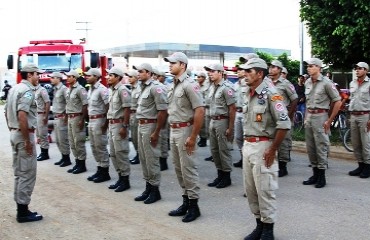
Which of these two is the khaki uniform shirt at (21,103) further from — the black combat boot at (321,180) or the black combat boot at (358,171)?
the black combat boot at (358,171)

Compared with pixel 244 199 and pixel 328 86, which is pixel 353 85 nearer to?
pixel 328 86

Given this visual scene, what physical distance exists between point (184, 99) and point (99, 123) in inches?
107

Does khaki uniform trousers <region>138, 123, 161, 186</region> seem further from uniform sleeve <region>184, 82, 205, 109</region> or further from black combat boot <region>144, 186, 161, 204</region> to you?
uniform sleeve <region>184, 82, 205, 109</region>

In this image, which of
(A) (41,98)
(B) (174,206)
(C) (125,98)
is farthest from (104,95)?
(A) (41,98)

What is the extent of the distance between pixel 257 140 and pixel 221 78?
10.1 feet

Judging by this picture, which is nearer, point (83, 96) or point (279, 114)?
point (279, 114)

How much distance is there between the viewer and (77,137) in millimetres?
8781

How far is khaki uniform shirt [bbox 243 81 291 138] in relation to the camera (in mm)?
4656

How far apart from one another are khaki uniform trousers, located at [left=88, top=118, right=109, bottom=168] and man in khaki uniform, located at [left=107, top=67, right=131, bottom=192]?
55 centimetres

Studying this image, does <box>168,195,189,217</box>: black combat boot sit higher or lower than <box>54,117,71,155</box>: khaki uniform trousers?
lower

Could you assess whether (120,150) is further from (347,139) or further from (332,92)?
(347,139)

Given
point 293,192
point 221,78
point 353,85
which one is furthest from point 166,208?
point 353,85

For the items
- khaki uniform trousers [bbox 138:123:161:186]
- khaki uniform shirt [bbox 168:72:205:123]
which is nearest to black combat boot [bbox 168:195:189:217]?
khaki uniform trousers [bbox 138:123:161:186]

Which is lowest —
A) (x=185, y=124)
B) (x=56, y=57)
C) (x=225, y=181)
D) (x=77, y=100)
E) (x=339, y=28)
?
(x=225, y=181)
